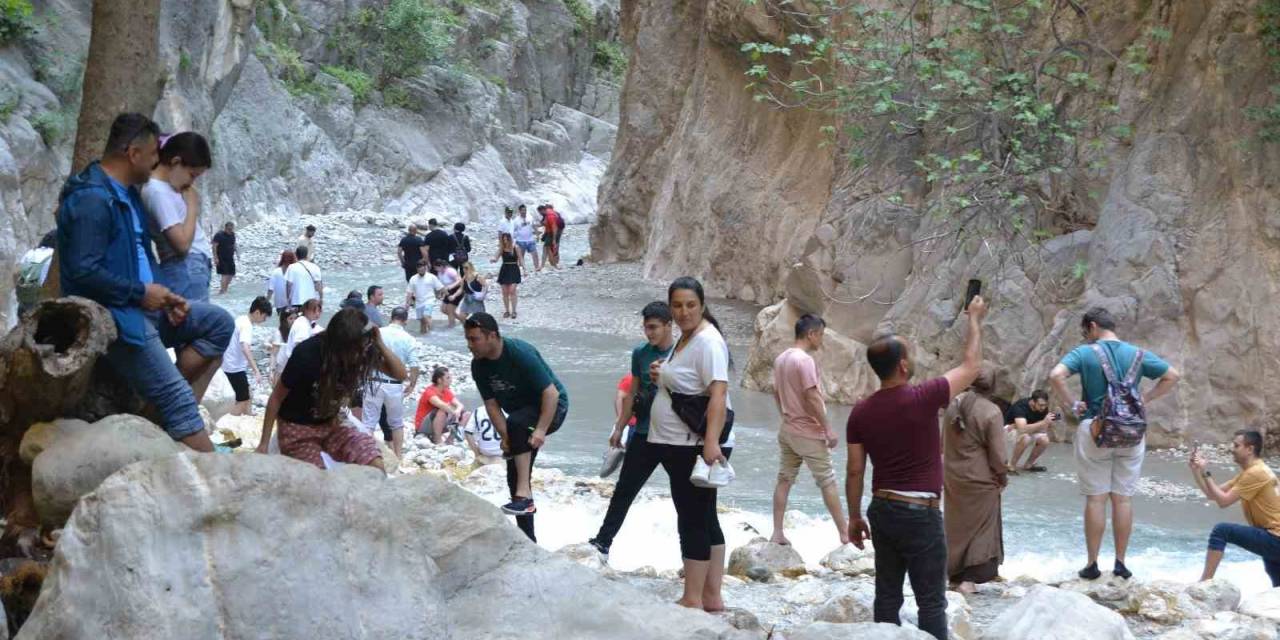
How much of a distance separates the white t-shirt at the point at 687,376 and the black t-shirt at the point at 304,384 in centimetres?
145

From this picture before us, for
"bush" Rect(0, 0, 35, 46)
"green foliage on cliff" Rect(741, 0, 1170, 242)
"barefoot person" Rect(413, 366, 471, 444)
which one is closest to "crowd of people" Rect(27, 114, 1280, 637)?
"green foliage on cliff" Rect(741, 0, 1170, 242)

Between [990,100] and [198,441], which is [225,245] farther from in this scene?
[198,441]

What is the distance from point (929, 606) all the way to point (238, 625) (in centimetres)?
274

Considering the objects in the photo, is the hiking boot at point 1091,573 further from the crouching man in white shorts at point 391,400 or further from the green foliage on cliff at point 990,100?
the crouching man in white shorts at point 391,400

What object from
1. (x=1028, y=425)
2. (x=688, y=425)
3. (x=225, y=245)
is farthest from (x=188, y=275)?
(x=225, y=245)

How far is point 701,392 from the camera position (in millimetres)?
6145

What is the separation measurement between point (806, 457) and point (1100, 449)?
1735 millimetres

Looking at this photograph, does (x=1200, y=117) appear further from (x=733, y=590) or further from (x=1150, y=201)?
(x=733, y=590)

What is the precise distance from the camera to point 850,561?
811cm

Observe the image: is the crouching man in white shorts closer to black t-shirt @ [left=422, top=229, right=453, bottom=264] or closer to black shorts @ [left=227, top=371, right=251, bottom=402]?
black shorts @ [left=227, top=371, right=251, bottom=402]

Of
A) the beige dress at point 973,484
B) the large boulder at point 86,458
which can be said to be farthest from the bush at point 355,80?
the large boulder at point 86,458

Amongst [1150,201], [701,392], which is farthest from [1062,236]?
[701,392]

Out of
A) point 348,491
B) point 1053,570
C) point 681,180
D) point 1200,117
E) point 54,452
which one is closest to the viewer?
point 348,491

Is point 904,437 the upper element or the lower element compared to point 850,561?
upper
